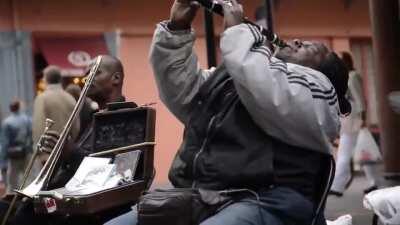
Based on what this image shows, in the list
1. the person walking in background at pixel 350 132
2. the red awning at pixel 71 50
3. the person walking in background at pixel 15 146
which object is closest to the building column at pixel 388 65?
the person walking in background at pixel 350 132

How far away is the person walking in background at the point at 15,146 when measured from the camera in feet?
37.6

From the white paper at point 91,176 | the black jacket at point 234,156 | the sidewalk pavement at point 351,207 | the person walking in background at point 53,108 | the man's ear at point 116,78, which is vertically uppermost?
the man's ear at point 116,78

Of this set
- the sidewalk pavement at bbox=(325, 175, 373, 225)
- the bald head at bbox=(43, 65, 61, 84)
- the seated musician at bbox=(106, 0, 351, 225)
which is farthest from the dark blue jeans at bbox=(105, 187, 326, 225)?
the bald head at bbox=(43, 65, 61, 84)

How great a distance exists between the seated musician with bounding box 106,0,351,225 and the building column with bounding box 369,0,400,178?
15.3ft

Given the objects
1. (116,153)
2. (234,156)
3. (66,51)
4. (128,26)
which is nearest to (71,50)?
(66,51)

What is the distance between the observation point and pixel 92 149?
4375 mm

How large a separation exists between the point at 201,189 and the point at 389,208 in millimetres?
1028

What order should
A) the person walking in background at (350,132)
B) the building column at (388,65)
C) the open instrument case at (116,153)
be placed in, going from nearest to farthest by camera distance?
the open instrument case at (116,153) → the building column at (388,65) → the person walking in background at (350,132)

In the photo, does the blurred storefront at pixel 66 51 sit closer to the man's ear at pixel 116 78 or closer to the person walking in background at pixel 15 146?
the person walking in background at pixel 15 146

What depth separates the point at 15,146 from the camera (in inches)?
457

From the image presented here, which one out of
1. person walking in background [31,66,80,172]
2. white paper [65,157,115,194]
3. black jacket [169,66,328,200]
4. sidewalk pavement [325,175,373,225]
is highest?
black jacket [169,66,328,200]

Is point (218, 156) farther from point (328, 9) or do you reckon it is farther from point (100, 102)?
point (328, 9)

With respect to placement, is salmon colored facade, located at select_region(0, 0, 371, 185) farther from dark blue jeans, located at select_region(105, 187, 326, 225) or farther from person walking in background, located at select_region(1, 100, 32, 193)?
dark blue jeans, located at select_region(105, 187, 326, 225)

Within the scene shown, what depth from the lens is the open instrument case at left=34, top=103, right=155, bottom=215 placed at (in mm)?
3764
